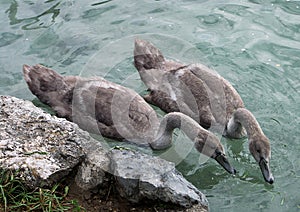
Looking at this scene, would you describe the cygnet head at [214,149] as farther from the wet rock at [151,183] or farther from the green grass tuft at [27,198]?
the green grass tuft at [27,198]

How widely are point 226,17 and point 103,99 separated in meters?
3.00

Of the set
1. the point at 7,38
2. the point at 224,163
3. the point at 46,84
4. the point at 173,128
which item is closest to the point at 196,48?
the point at 173,128

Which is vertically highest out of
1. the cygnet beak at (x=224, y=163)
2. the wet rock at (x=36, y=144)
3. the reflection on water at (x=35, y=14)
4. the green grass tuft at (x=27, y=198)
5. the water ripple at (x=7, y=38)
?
the wet rock at (x=36, y=144)

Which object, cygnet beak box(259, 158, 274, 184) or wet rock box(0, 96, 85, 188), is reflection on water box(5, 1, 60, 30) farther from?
cygnet beak box(259, 158, 274, 184)

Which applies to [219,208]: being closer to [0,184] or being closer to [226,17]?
[0,184]

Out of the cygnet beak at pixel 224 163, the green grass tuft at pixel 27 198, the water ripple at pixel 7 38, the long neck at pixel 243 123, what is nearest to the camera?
the green grass tuft at pixel 27 198

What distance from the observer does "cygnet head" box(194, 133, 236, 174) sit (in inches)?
244

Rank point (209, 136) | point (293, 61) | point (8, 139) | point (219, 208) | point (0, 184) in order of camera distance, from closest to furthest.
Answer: point (0, 184) < point (8, 139) < point (219, 208) < point (209, 136) < point (293, 61)

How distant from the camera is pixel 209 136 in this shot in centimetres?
633

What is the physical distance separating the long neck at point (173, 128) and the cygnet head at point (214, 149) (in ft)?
0.31

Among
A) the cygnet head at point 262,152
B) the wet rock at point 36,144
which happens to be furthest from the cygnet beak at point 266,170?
the wet rock at point 36,144

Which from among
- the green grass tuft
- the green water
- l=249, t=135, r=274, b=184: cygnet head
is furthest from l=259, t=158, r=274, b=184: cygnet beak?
the green grass tuft

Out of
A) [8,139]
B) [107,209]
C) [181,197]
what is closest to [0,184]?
[8,139]

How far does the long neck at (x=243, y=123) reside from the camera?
254 inches
